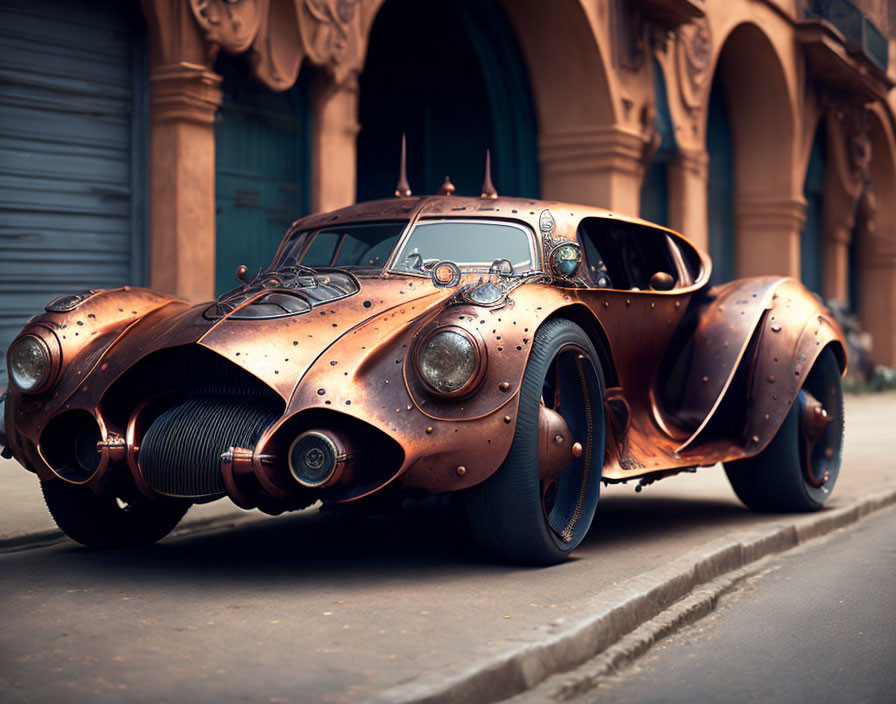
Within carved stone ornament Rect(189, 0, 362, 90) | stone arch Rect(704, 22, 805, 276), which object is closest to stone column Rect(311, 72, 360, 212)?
carved stone ornament Rect(189, 0, 362, 90)

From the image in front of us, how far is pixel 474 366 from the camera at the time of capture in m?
4.35

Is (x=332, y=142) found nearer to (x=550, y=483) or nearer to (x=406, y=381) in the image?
(x=550, y=483)

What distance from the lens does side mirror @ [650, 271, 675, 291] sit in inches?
243

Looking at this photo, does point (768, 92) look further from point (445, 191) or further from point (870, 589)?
point (870, 589)

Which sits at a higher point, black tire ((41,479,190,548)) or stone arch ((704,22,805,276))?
stone arch ((704,22,805,276))

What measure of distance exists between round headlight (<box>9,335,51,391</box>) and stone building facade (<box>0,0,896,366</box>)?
4.68 meters

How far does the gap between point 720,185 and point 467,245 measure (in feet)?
52.1

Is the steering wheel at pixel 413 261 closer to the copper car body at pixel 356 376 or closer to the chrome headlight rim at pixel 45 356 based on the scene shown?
the copper car body at pixel 356 376

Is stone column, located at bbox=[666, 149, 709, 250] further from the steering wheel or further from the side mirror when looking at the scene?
the steering wheel

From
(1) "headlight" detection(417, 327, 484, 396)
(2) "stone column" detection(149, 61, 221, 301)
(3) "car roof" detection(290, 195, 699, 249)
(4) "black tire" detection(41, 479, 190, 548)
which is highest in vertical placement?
(2) "stone column" detection(149, 61, 221, 301)

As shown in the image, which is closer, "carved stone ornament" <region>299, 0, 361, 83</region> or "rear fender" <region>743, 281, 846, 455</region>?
"rear fender" <region>743, 281, 846, 455</region>

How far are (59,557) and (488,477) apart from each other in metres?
1.92

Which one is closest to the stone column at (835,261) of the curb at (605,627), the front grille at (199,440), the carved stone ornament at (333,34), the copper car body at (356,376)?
the carved stone ornament at (333,34)

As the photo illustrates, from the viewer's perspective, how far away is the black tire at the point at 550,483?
449 cm
